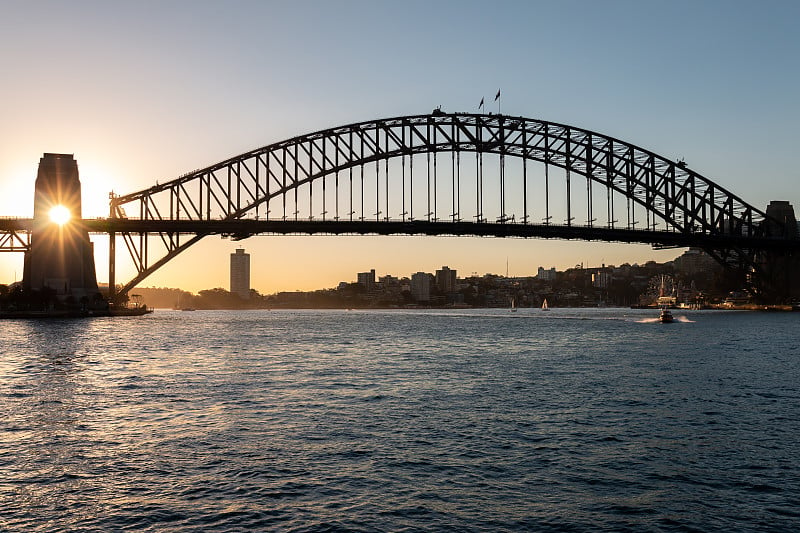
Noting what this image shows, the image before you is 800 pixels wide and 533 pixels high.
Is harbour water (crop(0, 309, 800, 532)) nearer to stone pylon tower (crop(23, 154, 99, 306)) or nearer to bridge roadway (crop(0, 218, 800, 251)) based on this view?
bridge roadway (crop(0, 218, 800, 251))

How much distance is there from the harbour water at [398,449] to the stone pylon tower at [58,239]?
73.7 m

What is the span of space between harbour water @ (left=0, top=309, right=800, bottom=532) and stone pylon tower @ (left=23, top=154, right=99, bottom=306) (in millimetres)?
73750

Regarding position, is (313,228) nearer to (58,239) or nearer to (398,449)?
(58,239)

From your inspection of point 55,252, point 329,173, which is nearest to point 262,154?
point 329,173

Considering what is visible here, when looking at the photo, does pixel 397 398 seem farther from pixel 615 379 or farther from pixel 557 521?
pixel 557 521

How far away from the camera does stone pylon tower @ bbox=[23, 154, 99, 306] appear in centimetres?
10594

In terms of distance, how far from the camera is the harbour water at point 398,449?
13.9 m

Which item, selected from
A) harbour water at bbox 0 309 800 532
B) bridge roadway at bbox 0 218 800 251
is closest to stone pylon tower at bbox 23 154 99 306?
bridge roadway at bbox 0 218 800 251

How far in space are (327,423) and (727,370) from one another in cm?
2475

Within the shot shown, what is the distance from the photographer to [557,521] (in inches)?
531

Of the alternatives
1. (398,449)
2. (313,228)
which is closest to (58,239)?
(313,228)

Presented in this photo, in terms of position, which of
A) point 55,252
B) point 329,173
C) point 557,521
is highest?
point 329,173

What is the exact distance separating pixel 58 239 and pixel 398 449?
10016 centimetres

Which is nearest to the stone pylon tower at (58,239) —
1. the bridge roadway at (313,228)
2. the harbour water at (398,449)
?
the bridge roadway at (313,228)
